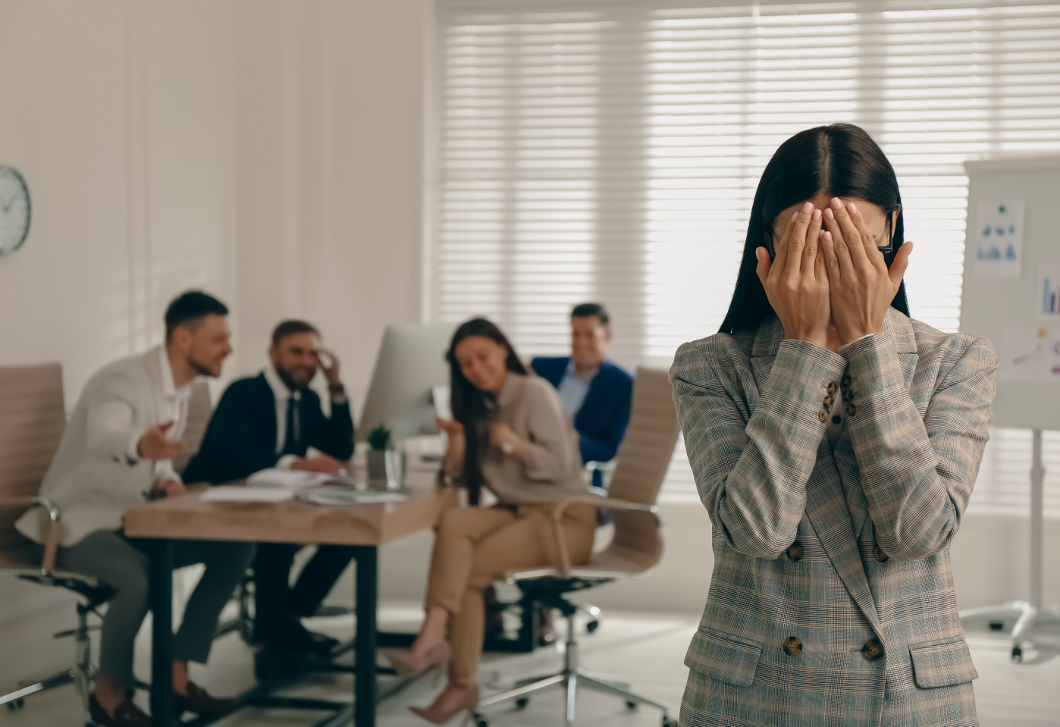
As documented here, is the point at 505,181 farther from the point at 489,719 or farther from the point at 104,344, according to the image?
the point at 489,719

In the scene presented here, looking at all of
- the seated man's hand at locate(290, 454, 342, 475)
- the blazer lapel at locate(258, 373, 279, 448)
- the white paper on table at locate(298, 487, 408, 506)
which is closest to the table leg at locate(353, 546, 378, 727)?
the white paper on table at locate(298, 487, 408, 506)

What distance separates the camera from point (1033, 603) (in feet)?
14.1

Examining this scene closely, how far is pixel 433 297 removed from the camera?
5.28m

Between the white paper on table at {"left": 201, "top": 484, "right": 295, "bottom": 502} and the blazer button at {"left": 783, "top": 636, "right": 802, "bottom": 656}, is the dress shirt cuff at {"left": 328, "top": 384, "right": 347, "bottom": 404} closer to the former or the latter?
the white paper on table at {"left": 201, "top": 484, "right": 295, "bottom": 502}

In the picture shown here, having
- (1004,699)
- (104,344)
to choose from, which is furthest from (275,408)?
(1004,699)

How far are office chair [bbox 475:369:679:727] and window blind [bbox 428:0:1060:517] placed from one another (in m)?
1.43

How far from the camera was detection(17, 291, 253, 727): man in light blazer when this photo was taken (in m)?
3.19

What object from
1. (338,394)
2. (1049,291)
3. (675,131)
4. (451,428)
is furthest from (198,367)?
(1049,291)

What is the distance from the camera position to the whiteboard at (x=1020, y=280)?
13.3 ft

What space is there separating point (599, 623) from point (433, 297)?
6.28 feet

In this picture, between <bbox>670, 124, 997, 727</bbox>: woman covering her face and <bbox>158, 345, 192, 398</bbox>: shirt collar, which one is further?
<bbox>158, 345, 192, 398</bbox>: shirt collar

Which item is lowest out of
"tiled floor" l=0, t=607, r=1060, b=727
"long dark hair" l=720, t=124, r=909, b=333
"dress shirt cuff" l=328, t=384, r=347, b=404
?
"tiled floor" l=0, t=607, r=1060, b=727

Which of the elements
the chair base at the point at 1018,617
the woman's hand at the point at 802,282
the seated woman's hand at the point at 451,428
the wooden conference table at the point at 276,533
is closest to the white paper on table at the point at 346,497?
the wooden conference table at the point at 276,533

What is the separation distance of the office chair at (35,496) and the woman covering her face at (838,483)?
2723 millimetres
